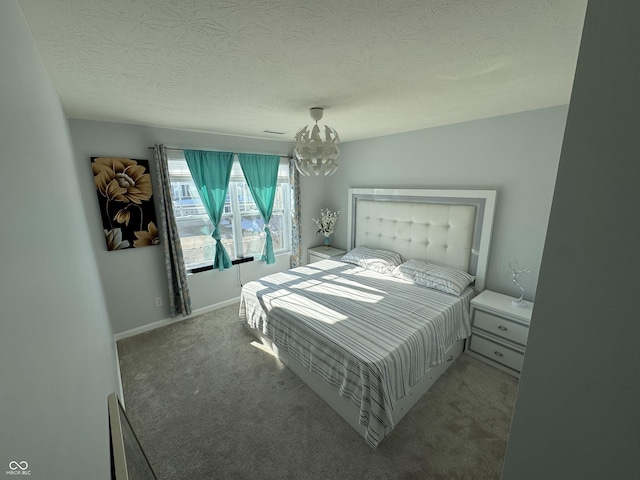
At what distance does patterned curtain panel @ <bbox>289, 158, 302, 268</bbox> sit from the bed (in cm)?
73

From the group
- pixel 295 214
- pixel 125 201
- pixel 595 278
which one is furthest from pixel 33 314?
pixel 295 214

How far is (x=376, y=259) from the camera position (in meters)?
3.33

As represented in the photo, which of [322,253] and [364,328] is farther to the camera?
[322,253]

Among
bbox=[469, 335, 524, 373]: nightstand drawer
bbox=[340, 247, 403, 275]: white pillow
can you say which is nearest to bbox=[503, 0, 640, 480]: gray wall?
bbox=[469, 335, 524, 373]: nightstand drawer

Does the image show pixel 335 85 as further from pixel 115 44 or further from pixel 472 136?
pixel 472 136

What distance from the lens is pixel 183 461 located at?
5.38 ft

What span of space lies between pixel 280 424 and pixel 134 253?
7.94 feet

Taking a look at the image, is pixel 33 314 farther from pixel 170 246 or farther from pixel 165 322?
pixel 165 322

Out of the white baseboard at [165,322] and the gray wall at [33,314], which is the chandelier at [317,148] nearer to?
the gray wall at [33,314]

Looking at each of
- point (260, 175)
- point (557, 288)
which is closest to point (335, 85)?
point (557, 288)

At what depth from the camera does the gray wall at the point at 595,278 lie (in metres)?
0.51

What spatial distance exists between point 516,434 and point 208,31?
1.77 metres

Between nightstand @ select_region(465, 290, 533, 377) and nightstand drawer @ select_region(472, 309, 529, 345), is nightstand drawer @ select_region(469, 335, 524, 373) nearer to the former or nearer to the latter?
nightstand @ select_region(465, 290, 533, 377)

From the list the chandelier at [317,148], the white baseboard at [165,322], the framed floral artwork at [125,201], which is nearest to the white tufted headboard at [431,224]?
the chandelier at [317,148]
